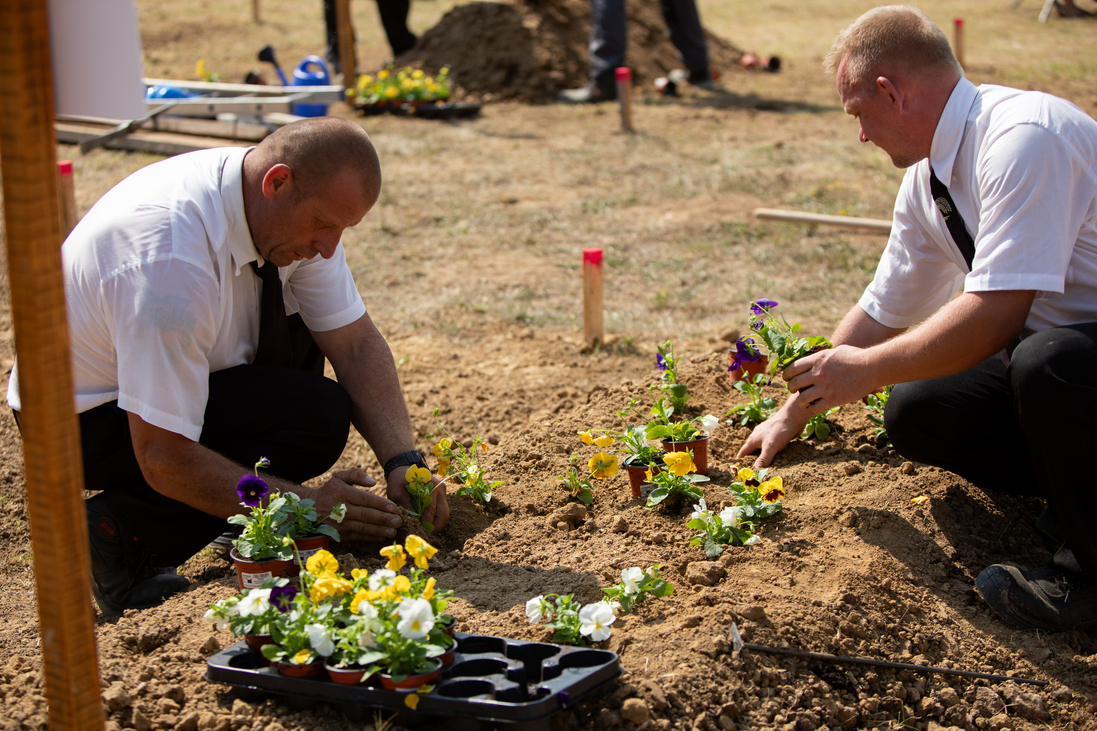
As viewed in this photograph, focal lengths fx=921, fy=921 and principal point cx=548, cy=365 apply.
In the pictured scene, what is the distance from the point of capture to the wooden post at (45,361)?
1421 mm

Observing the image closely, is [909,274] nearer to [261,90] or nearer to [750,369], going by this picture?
[750,369]

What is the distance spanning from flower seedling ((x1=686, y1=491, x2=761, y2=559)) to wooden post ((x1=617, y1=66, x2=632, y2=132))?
24.5 ft

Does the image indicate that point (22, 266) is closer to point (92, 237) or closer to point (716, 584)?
point (92, 237)

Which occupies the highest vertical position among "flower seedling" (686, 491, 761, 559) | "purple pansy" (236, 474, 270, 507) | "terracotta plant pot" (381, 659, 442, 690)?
"purple pansy" (236, 474, 270, 507)

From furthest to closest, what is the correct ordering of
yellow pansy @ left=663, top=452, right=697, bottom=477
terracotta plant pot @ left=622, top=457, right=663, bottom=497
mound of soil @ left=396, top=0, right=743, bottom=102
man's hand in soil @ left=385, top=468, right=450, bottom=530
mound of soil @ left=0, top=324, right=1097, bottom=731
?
mound of soil @ left=396, top=0, right=743, bottom=102 < terracotta plant pot @ left=622, top=457, right=663, bottom=497 < man's hand in soil @ left=385, top=468, right=450, bottom=530 < yellow pansy @ left=663, top=452, right=697, bottom=477 < mound of soil @ left=0, top=324, right=1097, bottom=731

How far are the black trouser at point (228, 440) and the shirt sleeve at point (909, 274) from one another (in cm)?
189

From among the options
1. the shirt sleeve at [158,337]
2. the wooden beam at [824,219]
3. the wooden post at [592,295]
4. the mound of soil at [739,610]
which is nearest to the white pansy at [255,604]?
the mound of soil at [739,610]

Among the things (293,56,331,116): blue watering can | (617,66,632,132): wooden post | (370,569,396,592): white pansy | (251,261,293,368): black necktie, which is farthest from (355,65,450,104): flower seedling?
(370,569,396,592): white pansy

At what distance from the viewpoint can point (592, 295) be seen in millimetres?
4914

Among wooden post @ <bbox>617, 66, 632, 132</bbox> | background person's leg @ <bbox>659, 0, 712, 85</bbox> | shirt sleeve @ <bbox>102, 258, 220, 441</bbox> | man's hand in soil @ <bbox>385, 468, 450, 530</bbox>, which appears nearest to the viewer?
→ shirt sleeve @ <bbox>102, 258, 220, 441</bbox>

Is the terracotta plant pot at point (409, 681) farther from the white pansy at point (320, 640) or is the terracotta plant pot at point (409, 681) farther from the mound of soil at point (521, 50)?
the mound of soil at point (521, 50)

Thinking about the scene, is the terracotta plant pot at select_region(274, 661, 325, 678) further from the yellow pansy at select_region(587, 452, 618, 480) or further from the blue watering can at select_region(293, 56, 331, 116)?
the blue watering can at select_region(293, 56, 331, 116)

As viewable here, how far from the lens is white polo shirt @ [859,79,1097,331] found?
242 cm

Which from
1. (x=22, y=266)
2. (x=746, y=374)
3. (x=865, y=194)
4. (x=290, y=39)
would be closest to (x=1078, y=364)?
(x=746, y=374)
